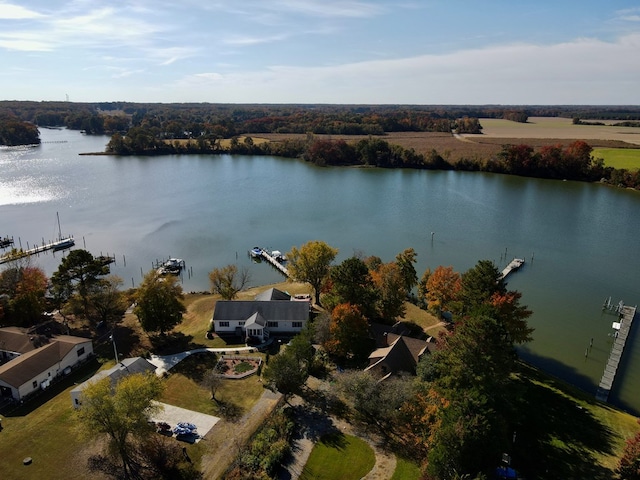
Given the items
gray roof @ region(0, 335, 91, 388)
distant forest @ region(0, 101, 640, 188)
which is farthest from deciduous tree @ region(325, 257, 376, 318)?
distant forest @ region(0, 101, 640, 188)

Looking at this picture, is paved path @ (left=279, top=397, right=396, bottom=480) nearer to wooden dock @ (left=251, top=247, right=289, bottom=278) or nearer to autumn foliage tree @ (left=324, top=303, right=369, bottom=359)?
autumn foliage tree @ (left=324, top=303, right=369, bottom=359)

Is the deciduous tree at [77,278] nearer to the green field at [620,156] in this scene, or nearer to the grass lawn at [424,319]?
the grass lawn at [424,319]

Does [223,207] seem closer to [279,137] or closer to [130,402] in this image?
[130,402]

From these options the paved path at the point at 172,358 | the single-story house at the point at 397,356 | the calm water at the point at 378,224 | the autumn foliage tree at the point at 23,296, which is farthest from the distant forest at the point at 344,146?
the paved path at the point at 172,358

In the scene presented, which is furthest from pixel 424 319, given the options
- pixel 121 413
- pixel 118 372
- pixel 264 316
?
pixel 121 413

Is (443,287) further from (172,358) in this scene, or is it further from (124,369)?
(124,369)

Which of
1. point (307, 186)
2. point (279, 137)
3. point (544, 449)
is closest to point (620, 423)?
point (544, 449)
